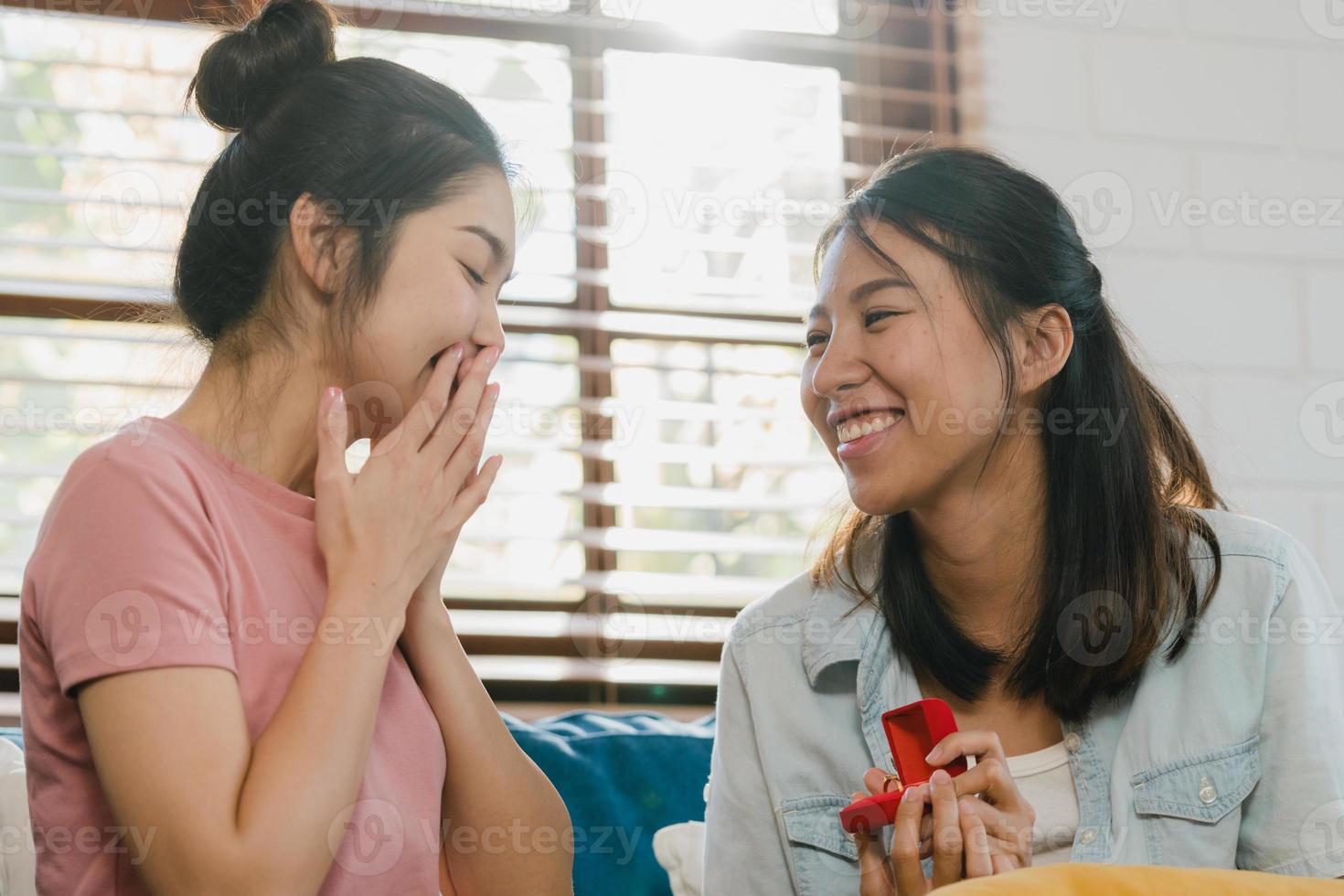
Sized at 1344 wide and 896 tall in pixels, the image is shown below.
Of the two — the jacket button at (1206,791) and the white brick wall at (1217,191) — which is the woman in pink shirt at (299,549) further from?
the white brick wall at (1217,191)

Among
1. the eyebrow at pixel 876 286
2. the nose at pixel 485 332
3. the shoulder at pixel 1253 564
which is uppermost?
the eyebrow at pixel 876 286

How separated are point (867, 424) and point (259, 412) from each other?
1.95 ft

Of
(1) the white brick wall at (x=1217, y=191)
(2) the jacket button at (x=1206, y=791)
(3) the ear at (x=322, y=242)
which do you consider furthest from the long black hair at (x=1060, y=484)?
(1) the white brick wall at (x=1217, y=191)

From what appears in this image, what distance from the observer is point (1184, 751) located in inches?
47.8

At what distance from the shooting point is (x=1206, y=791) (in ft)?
3.92

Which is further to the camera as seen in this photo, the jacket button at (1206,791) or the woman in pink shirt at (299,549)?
the jacket button at (1206,791)

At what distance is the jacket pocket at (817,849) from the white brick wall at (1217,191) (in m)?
1.04

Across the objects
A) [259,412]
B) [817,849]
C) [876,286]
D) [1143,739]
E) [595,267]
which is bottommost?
[817,849]

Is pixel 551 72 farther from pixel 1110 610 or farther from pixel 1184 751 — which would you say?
pixel 1184 751

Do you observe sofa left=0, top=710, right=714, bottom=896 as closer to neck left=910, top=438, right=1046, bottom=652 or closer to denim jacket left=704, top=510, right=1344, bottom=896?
denim jacket left=704, top=510, right=1344, bottom=896

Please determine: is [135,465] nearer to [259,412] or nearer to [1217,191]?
[259,412]

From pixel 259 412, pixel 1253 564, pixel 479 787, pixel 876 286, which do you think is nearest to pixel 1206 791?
pixel 1253 564

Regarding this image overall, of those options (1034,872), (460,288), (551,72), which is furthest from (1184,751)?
(551,72)

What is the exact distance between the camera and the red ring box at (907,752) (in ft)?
3.43
